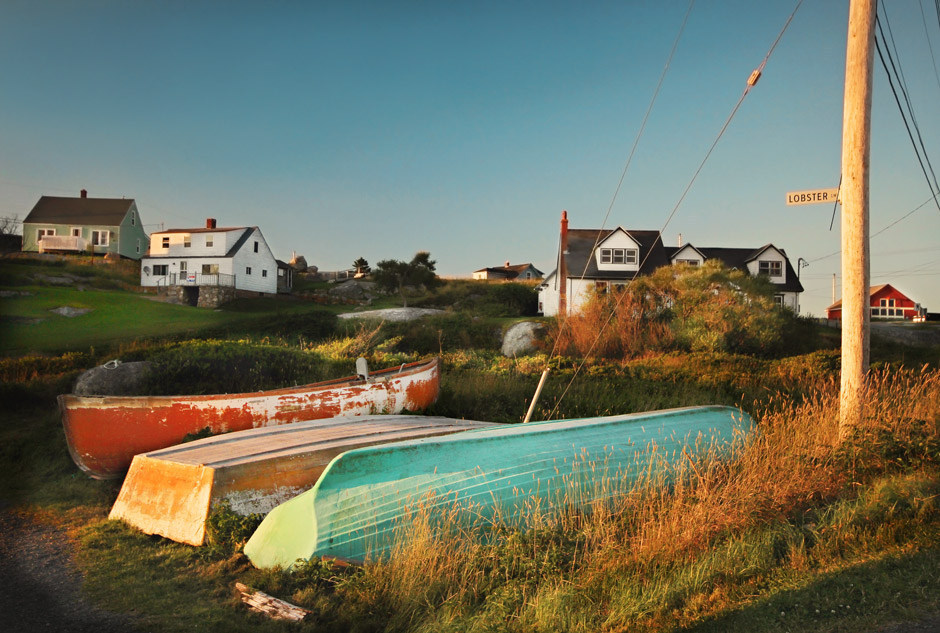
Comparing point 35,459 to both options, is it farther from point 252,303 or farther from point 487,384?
point 252,303

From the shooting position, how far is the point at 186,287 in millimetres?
18141

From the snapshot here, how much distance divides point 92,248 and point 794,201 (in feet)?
46.0

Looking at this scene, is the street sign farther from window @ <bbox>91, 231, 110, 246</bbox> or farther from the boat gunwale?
window @ <bbox>91, 231, 110, 246</bbox>

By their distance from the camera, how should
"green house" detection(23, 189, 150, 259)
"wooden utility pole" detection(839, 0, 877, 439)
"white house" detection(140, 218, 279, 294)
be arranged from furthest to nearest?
"white house" detection(140, 218, 279, 294), "green house" detection(23, 189, 150, 259), "wooden utility pole" detection(839, 0, 877, 439)

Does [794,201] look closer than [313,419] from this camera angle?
Yes

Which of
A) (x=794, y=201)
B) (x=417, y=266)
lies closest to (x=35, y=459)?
(x=794, y=201)

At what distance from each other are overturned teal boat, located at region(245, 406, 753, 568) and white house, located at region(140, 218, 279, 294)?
13510 millimetres

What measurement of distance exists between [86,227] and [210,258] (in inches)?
351

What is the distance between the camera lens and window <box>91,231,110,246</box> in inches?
548

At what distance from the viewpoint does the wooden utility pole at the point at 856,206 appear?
285 inches

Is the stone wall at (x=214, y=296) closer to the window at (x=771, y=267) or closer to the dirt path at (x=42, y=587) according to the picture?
the dirt path at (x=42, y=587)

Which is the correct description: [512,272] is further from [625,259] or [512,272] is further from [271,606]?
[271,606]

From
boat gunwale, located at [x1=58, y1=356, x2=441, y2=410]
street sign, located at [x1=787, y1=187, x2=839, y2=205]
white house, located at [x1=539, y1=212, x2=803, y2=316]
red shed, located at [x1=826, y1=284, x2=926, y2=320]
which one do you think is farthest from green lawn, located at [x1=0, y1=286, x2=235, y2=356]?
red shed, located at [x1=826, y1=284, x2=926, y2=320]

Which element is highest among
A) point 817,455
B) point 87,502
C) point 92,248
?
point 92,248
